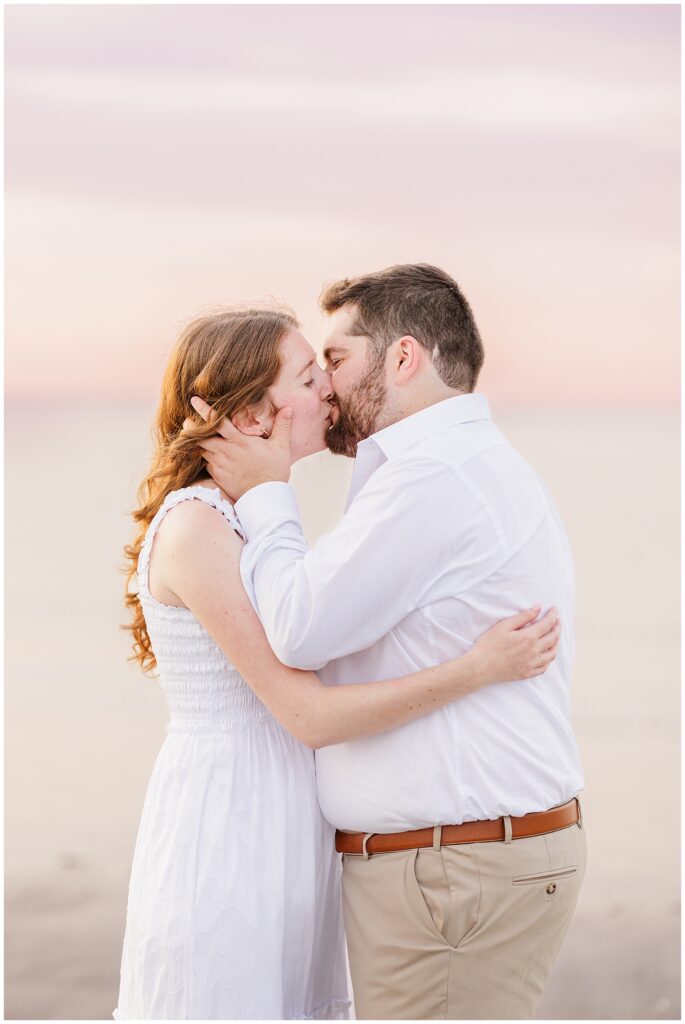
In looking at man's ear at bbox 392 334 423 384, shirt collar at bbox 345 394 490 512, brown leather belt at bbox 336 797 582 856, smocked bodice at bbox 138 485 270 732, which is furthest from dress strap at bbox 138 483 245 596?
brown leather belt at bbox 336 797 582 856

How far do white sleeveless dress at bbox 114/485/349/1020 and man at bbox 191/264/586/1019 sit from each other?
0.09 meters

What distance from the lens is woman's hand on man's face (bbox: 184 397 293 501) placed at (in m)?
2.32

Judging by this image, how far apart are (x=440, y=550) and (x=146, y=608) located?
677 millimetres

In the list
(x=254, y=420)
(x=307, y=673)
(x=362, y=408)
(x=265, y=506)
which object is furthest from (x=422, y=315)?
(x=307, y=673)

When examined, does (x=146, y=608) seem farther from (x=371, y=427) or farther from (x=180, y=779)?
(x=371, y=427)

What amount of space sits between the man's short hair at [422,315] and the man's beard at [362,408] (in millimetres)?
46

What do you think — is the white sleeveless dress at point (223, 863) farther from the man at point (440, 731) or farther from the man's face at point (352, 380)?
the man's face at point (352, 380)

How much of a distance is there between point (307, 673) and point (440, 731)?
10.5 inches

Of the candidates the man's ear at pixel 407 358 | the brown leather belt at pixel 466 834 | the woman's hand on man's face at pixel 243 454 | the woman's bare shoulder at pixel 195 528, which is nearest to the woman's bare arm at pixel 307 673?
the woman's bare shoulder at pixel 195 528

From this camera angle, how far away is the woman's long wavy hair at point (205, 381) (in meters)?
2.36

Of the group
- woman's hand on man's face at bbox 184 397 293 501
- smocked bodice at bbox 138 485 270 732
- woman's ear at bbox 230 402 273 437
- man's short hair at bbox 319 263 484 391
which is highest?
man's short hair at bbox 319 263 484 391

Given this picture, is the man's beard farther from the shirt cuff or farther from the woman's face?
the shirt cuff

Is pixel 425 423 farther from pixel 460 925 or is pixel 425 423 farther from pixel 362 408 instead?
pixel 460 925

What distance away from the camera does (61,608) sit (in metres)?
5.47
